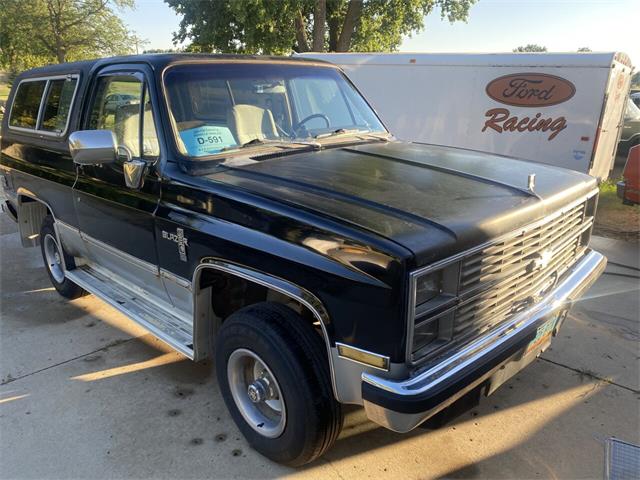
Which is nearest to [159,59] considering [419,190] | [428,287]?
[419,190]

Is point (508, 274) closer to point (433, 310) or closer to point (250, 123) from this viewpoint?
point (433, 310)

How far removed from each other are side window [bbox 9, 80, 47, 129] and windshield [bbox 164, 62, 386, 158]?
7.08 ft

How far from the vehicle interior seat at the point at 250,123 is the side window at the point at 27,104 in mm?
2298

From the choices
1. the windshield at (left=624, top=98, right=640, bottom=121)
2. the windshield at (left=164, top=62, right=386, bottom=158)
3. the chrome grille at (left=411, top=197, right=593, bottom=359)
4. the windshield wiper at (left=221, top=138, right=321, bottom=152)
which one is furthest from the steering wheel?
the windshield at (left=624, top=98, right=640, bottom=121)

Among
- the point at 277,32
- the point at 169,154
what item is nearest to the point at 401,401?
the point at 169,154

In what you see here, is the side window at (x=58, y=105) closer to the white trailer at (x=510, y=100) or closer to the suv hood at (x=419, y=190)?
the suv hood at (x=419, y=190)

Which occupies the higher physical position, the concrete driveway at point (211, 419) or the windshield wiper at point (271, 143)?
the windshield wiper at point (271, 143)

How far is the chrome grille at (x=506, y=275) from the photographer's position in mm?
2246

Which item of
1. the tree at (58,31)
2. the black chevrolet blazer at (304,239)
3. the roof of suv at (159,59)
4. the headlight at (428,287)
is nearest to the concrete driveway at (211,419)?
the black chevrolet blazer at (304,239)

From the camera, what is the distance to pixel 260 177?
2721mm

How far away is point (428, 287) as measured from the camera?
2.17 meters

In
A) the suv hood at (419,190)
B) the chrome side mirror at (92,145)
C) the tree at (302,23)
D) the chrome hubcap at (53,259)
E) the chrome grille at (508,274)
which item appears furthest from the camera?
the tree at (302,23)

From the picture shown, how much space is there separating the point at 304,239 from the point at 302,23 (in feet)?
58.6

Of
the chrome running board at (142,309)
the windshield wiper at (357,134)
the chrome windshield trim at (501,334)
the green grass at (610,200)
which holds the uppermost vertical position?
A: the windshield wiper at (357,134)
